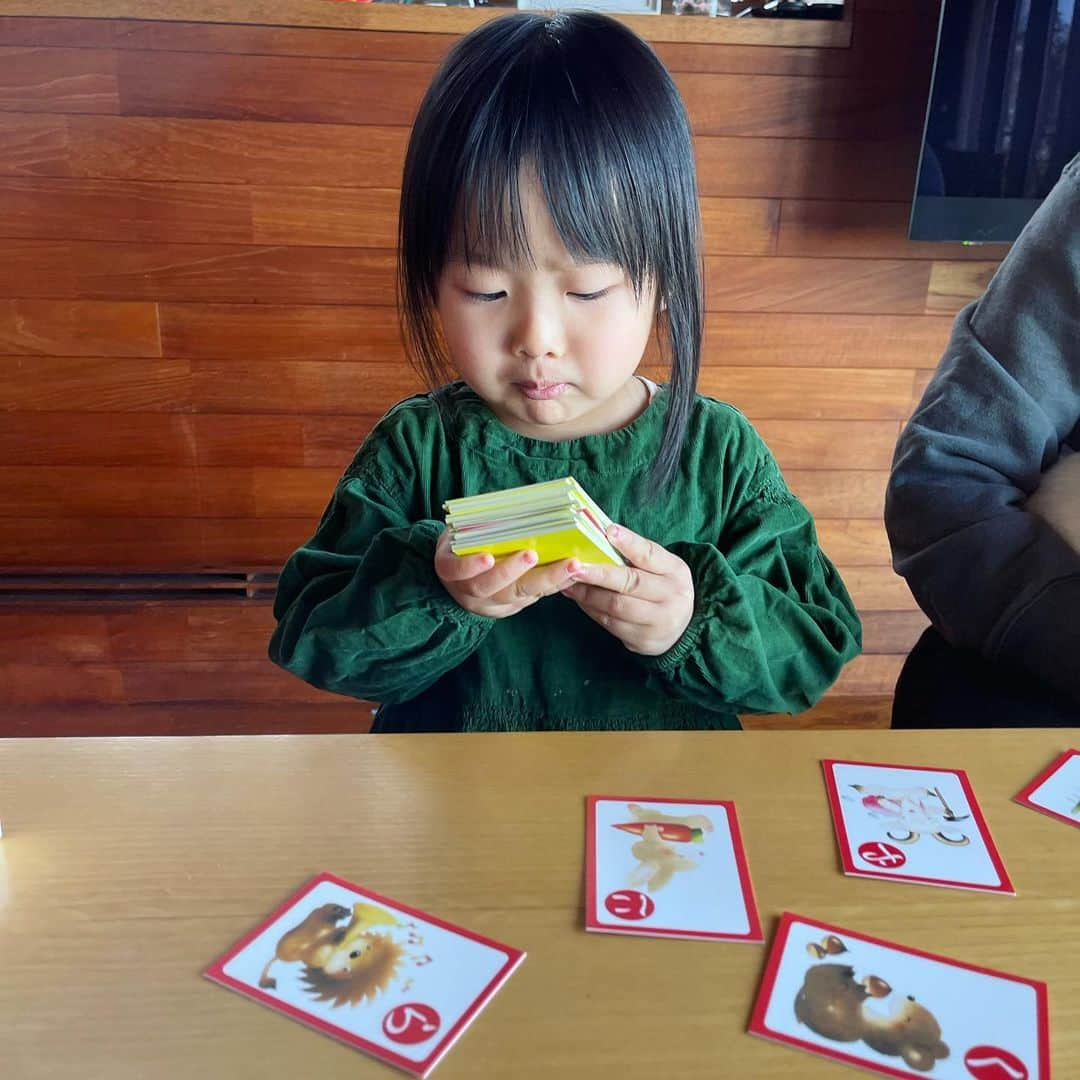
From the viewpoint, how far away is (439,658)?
92 cm

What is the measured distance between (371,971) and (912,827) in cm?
37

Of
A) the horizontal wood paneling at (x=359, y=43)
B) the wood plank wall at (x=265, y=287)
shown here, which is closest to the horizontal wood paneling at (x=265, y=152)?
the wood plank wall at (x=265, y=287)

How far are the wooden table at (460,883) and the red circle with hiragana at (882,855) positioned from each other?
0.02 m

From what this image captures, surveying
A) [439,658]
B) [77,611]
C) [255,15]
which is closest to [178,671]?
[77,611]

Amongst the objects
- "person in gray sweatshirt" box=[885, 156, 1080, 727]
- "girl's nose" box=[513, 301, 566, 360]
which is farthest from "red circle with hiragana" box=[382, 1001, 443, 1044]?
"person in gray sweatshirt" box=[885, 156, 1080, 727]

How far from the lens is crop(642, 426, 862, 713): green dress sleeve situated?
89cm

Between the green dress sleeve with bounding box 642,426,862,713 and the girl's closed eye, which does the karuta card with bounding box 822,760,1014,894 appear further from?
the girl's closed eye

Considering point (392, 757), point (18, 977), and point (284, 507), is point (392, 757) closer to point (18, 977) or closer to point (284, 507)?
point (18, 977)

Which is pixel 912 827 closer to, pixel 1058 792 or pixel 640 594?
pixel 1058 792

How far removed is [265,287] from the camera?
1.98 m

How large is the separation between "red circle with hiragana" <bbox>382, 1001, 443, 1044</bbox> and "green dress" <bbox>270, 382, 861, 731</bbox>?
0.44m

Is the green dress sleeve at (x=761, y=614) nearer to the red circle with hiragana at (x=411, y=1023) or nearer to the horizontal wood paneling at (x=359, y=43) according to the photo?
the red circle with hiragana at (x=411, y=1023)

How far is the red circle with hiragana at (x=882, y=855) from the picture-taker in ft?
2.16

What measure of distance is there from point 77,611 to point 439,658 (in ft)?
4.99
